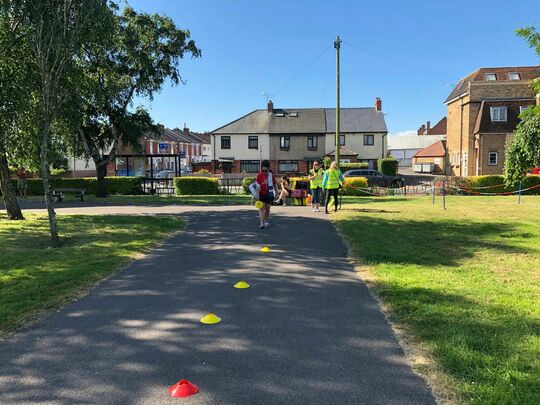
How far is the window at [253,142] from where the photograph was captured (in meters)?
51.0

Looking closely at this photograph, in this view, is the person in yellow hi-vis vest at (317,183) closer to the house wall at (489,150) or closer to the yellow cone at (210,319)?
the yellow cone at (210,319)

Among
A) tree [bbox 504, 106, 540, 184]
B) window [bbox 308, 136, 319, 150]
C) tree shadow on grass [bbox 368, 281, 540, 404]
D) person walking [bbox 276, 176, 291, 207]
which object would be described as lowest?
tree shadow on grass [bbox 368, 281, 540, 404]

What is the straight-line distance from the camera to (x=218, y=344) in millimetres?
4035

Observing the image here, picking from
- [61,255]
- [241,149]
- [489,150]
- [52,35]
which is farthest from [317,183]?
[241,149]

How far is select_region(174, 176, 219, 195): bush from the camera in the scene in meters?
26.9

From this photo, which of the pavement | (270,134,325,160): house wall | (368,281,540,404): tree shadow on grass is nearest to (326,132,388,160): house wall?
(270,134,325,160): house wall

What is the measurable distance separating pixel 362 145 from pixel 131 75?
3115 cm

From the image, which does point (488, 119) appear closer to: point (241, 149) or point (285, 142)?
point (285, 142)

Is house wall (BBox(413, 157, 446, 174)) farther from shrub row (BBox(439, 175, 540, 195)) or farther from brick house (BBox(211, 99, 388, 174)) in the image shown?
shrub row (BBox(439, 175, 540, 195))

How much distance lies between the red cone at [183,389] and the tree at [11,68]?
9.96 meters

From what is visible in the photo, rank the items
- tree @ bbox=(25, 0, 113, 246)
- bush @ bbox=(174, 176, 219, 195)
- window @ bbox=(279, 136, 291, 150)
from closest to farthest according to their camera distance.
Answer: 1. tree @ bbox=(25, 0, 113, 246)
2. bush @ bbox=(174, 176, 219, 195)
3. window @ bbox=(279, 136, 291, 150)

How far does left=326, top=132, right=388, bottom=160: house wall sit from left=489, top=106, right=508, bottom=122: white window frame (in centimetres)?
1191

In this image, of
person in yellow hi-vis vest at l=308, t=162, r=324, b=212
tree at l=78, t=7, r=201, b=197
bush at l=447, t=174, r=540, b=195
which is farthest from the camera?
bush at l=447, t=174, r=540, b=195

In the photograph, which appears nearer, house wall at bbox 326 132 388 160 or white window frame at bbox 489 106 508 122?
white window frame at bbox 489 106 508 122
